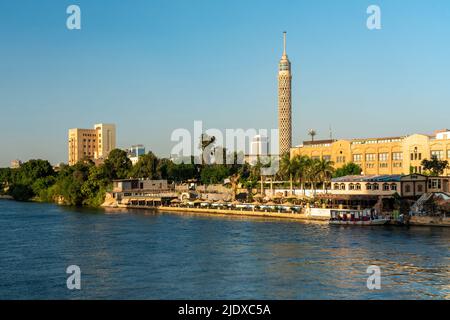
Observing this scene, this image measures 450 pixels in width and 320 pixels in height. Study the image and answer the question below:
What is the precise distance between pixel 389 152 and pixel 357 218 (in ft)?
128

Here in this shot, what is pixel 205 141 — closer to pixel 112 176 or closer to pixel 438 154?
pixel 112 176

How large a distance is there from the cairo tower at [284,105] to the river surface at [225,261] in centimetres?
10069

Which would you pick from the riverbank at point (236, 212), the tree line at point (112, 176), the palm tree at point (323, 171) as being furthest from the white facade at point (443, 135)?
the riverbank at point (236, 212)

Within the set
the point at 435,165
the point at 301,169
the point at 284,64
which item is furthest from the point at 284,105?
the point at 435,165

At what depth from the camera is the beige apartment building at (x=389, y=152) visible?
330 feet

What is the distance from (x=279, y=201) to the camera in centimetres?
9625

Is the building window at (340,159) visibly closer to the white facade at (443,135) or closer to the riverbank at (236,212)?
the white facade at (443,135)

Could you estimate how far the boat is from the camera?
71938 millimetres

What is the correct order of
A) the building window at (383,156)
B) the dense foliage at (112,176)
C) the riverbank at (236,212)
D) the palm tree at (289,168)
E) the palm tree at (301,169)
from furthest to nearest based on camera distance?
1. the dense foliage at (112,176)
2. the building window at (383,156)
3. the palm tree at (289,168)
4. the palm tree at (301,169)
5. the riverbank at (236,212)

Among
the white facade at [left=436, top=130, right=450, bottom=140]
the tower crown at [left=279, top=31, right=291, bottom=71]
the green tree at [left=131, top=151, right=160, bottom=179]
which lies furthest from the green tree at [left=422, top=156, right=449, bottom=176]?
the tower crown at [left=279, top=31, right=291, bottom=71]

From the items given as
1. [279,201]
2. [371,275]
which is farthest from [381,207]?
[371,275]
